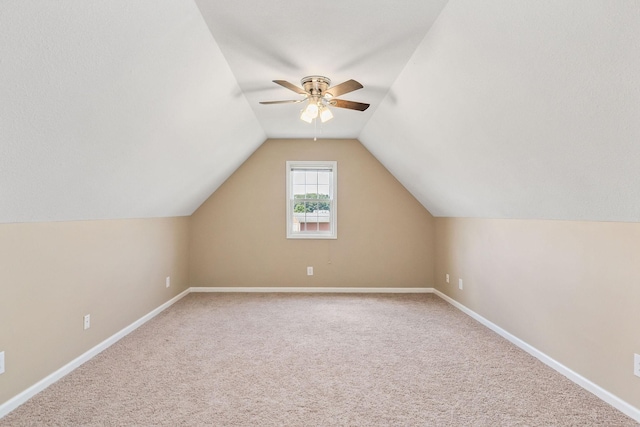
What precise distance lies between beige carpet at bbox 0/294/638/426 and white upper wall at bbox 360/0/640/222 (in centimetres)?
122

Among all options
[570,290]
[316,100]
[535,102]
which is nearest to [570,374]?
[570,290]

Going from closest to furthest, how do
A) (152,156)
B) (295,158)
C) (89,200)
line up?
(89,200)
(152,156)
(295,158)

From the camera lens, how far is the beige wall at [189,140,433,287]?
528 centimetres

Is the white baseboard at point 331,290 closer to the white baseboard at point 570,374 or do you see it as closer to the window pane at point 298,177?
the white baseboard at point 570,374

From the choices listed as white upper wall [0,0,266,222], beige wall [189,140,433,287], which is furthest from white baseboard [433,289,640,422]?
white upper wall [0,0,266,222]

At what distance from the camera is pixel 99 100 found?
6.27ft

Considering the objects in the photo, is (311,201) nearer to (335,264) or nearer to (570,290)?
(335,264)

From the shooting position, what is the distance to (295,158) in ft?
17.4

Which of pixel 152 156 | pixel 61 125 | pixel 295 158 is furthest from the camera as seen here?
pixel 295 158

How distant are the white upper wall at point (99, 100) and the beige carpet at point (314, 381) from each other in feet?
3.94

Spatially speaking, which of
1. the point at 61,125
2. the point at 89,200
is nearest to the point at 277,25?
the point at 61,125

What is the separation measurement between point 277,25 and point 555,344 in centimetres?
299

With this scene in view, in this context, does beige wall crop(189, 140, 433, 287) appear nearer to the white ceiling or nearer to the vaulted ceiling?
the vaulted ceiling

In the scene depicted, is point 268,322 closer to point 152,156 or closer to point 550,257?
point 152,156
